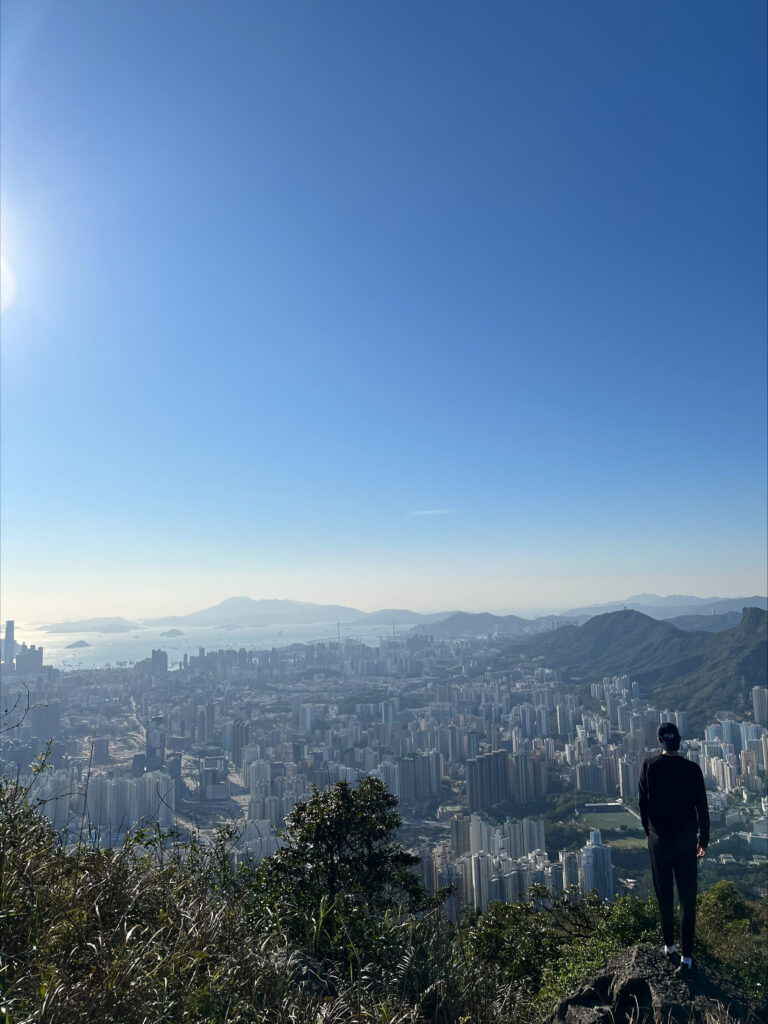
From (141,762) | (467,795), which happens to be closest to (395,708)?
(467,795)

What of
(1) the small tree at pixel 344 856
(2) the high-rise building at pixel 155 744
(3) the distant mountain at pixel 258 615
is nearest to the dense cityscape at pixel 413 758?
(2) the high-rise building at pixel 155 744

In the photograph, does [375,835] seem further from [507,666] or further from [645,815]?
[507,666]

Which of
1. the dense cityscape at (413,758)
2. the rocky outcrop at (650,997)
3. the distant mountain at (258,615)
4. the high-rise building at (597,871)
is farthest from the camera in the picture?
the distant mountain at (258,615)

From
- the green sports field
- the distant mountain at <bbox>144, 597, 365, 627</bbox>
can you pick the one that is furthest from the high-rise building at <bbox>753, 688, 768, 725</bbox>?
the distant mountain at <bbox>144, 597, 365, 627</bbox>

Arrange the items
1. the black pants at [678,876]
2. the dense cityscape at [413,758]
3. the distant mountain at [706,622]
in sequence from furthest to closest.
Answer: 1. the distant mountain at [706,622]
2. the dense cityscape at [413,758]
3. the black pants at [678,876]

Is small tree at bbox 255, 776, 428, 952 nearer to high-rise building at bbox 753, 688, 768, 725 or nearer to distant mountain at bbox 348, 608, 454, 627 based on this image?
high-rise building at bbox 753, 688, 768, 725

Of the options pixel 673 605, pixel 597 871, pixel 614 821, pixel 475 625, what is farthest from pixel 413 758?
pixel 673 605

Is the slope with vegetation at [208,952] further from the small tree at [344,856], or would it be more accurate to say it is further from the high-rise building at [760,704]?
the high-rise building at [760,704]
